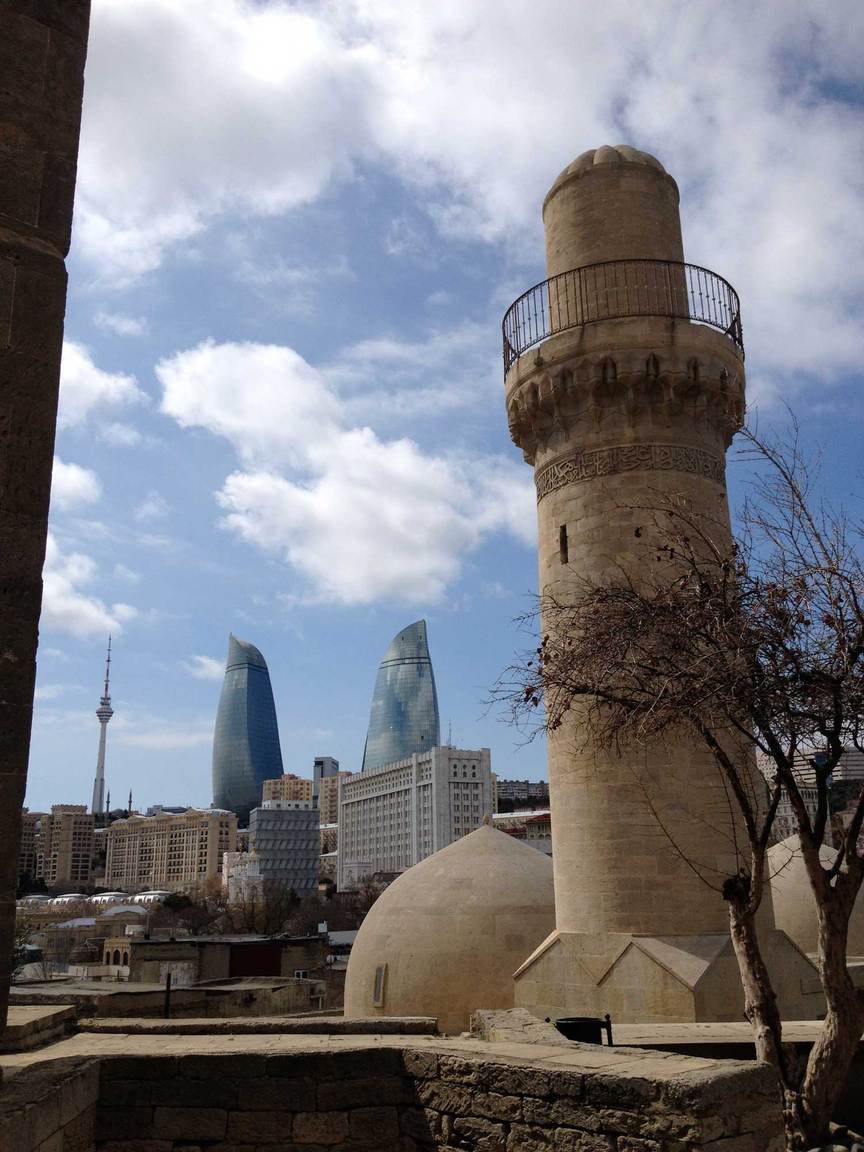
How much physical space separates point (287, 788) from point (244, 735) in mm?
10450

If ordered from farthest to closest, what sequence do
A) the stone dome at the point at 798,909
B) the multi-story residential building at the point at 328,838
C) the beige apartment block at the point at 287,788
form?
the beige apartment block at the point at 287,788, the multi-story residential building at the point at 328,838, the stone dome at the point at 798,909

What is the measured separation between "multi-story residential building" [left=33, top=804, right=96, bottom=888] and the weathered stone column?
14261 centimetres

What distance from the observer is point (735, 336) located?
11.3 meters

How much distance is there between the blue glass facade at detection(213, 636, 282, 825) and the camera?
15062cm

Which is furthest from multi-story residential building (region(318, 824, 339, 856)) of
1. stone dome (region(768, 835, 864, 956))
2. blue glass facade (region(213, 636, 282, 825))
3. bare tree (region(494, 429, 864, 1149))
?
bare tree (region(494, 429, 864, 1149))

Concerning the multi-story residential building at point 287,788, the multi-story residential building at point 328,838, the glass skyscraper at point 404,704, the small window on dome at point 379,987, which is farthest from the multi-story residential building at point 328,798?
the small window on dome at point 379,987

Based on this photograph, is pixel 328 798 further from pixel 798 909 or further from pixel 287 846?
pixel 798 909

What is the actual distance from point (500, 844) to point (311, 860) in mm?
82036

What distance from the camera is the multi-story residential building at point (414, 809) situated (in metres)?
100

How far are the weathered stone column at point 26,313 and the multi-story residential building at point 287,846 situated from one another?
8961cm

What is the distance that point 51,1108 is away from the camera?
378cm

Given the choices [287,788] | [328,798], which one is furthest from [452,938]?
[328,798]

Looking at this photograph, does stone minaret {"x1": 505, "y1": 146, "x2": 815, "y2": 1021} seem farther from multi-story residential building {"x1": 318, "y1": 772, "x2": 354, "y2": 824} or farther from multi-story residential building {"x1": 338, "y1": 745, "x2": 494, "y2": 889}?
multi-story residential building {"x1": 318, "y1": 772, "x2": 354, "y2": 824}

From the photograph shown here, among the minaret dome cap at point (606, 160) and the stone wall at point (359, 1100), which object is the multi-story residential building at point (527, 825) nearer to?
the minaret dome cap at point (606, 160)
